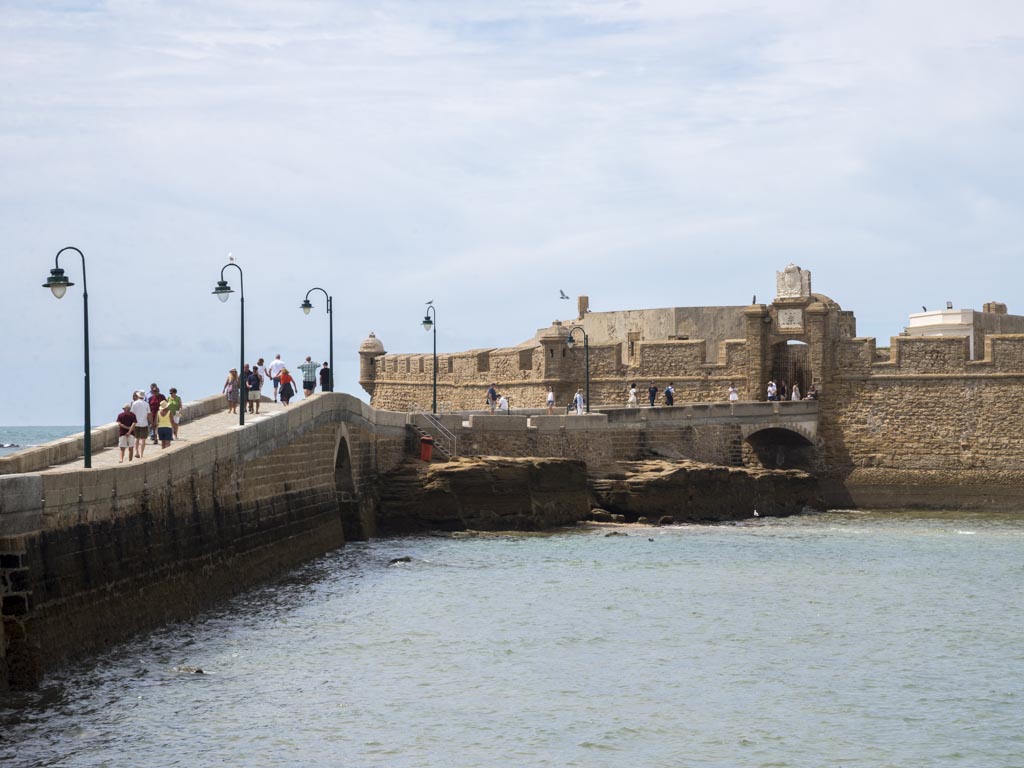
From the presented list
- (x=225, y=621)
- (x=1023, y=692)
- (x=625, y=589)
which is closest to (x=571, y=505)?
(x=625, y=589)

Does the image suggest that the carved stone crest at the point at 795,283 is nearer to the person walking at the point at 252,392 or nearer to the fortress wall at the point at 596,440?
the fortress wall at the point at 596,440

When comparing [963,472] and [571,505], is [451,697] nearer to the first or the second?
[571,505]

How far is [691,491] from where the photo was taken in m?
41.4

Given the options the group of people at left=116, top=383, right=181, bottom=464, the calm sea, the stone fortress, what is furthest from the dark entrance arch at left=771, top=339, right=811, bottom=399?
the group of people at left=116, top=383, right=181, bottom=464

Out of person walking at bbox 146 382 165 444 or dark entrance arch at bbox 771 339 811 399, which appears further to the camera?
dark entrance arch at bbox 771 339 811 399

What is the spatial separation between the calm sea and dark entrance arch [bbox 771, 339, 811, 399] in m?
17.2

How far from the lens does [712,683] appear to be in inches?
790

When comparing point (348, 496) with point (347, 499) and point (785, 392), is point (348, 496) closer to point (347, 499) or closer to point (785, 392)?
point (347, 499)

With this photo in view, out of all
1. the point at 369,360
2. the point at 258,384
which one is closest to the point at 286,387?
the point at 258,384

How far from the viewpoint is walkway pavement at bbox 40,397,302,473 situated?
2261 centimetres

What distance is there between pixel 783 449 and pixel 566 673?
29352mm

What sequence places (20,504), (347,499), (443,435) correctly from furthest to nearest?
(443,435) < (347,499) < (20,504)

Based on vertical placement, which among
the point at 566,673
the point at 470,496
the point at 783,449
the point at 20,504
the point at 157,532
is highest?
the point at 20,504

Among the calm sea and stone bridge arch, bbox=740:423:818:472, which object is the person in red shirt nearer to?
the calm sea
